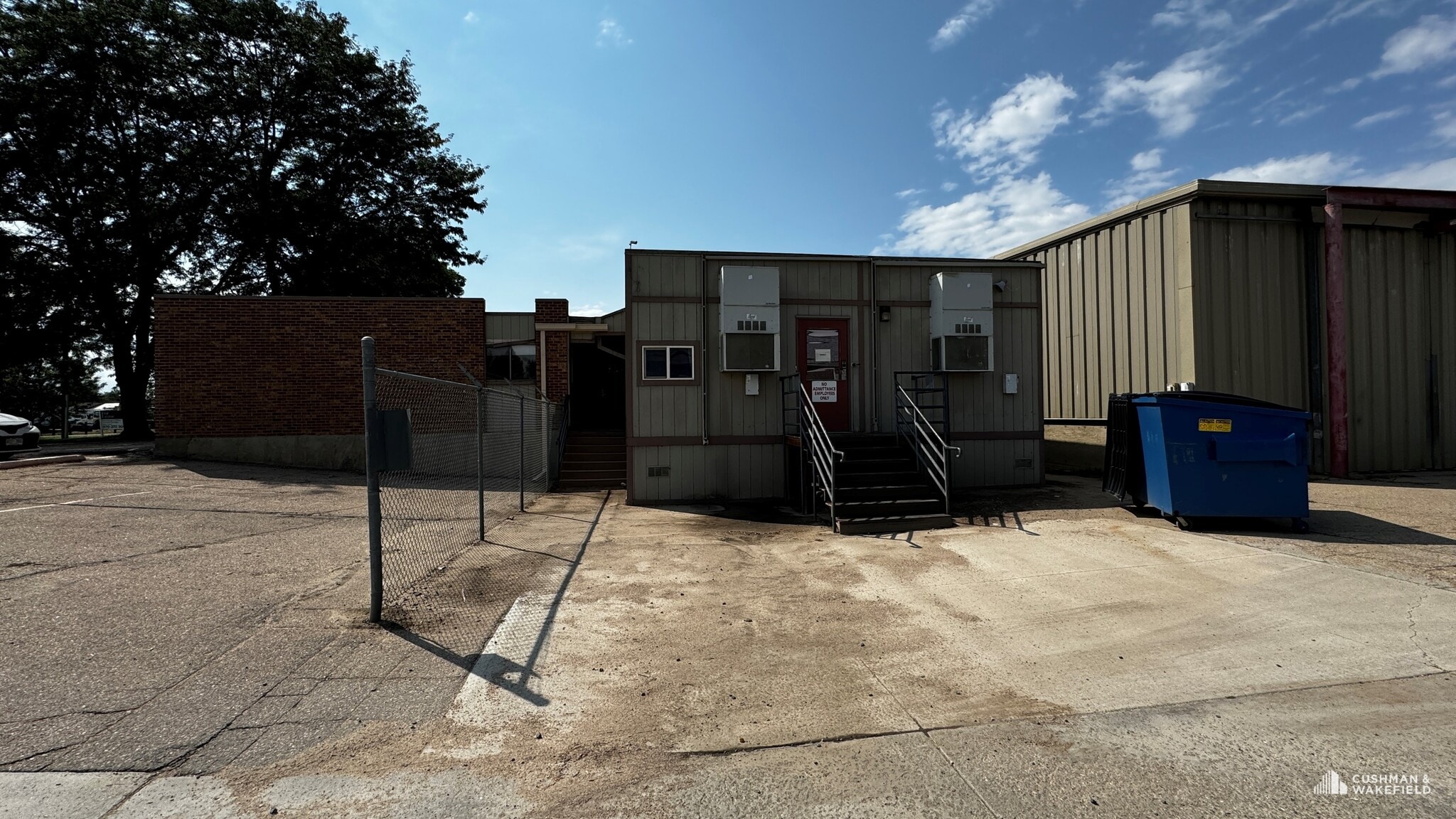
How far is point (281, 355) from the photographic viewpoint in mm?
14992

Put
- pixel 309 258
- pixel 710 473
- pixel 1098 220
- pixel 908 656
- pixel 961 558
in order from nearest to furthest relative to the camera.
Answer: pixel 908 656 → pixel 961 558 → pixel 710 473 → pixel 1098 220 → pixel 309 258

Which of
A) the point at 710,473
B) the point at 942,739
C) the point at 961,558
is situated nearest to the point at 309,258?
the point at 710,473

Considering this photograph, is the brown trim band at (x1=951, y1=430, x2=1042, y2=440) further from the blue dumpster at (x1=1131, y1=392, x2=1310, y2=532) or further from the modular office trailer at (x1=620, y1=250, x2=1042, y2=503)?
the blue dumpster at (x1=1131, y1=392, x2=1310, y2=532)

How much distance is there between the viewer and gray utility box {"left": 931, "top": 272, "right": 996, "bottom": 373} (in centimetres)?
1103

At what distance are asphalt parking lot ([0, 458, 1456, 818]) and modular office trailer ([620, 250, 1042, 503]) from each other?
401cm

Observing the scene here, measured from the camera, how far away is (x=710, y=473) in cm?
1084

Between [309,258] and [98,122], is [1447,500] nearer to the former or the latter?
[309,258]

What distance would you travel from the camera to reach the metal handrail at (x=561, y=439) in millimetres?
A: 14078

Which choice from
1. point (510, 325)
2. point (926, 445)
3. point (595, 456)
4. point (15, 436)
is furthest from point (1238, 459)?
point (15, 436)

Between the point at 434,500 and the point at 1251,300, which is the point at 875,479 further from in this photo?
the point at 1251,300

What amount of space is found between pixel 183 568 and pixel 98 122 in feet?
75.2

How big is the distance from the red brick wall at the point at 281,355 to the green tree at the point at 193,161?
31.2 feet

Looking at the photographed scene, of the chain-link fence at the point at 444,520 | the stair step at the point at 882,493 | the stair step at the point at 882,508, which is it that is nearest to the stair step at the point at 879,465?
the stair step at the point at 882,493

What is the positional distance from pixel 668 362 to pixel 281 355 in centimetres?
1019
